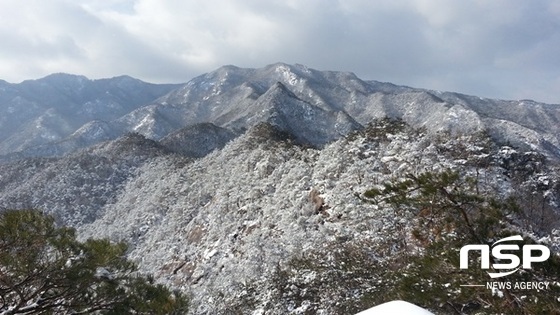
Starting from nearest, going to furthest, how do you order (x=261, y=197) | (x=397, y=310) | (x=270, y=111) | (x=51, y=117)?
(x=397, y=310), (x=261, y=197), (x=270, y=111), (x=51, y=117)

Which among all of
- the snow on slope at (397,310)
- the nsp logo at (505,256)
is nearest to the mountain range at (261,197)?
the nsp logo at (505,256)

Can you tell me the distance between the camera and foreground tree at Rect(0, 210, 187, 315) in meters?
6.86

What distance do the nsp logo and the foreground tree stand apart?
211 inches

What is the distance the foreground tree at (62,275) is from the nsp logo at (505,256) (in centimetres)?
535

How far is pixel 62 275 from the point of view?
734cm

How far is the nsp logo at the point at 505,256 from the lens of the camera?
6.61 meters

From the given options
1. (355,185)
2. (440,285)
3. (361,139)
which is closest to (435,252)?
(440,285)

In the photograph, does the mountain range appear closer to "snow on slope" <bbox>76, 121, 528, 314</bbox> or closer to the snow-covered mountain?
"snow on slope" <bbox>76, 121, 528, 314</bbox>

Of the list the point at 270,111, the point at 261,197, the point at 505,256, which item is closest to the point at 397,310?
the point at 505,256

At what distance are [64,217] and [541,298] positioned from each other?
33893mm

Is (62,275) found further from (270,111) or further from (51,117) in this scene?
(51,117)

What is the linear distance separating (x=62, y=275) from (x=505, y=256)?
7.14m

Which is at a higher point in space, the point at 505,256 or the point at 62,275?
the point at 505,256

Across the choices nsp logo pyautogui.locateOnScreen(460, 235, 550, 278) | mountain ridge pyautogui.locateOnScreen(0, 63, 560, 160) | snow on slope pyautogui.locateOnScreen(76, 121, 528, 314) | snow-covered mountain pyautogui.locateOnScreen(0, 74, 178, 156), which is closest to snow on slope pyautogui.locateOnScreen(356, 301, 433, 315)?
nsp logo pyautogui.locateOnScreen(460, 235, 550, 278)
